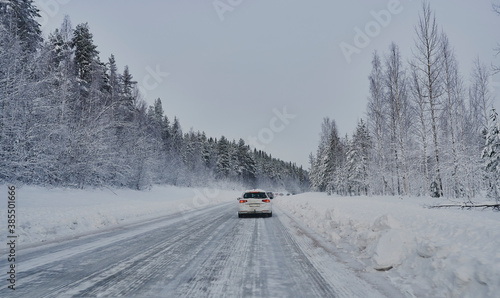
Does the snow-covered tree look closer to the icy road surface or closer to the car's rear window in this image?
the car's rear window

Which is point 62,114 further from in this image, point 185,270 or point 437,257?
point 437,257

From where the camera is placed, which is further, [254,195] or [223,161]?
[223,161]

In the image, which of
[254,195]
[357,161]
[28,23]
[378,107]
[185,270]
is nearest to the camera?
[185,270]

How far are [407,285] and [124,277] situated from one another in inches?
164

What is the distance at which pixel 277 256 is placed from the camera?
5559 millimetres

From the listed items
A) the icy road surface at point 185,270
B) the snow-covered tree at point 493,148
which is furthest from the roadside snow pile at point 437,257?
the snow-covered tree at point 493,148

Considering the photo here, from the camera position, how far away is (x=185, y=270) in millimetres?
4508

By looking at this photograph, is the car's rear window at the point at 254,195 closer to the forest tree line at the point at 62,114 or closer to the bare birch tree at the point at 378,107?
the forest tree line at the point at 62,114

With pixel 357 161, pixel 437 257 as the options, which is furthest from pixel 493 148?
pixel 357 161

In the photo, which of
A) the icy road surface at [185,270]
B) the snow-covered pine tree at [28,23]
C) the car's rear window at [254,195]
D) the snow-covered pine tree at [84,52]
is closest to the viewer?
the icy road surface at [185,270]

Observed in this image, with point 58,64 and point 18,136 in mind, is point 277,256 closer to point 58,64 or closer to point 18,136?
point 18,136

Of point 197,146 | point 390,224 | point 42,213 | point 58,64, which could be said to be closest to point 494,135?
point 390,224

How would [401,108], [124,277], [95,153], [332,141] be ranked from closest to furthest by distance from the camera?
[124,277] < [95,153] < [401,108] < [332,141]

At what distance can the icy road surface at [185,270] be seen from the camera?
139 inches
